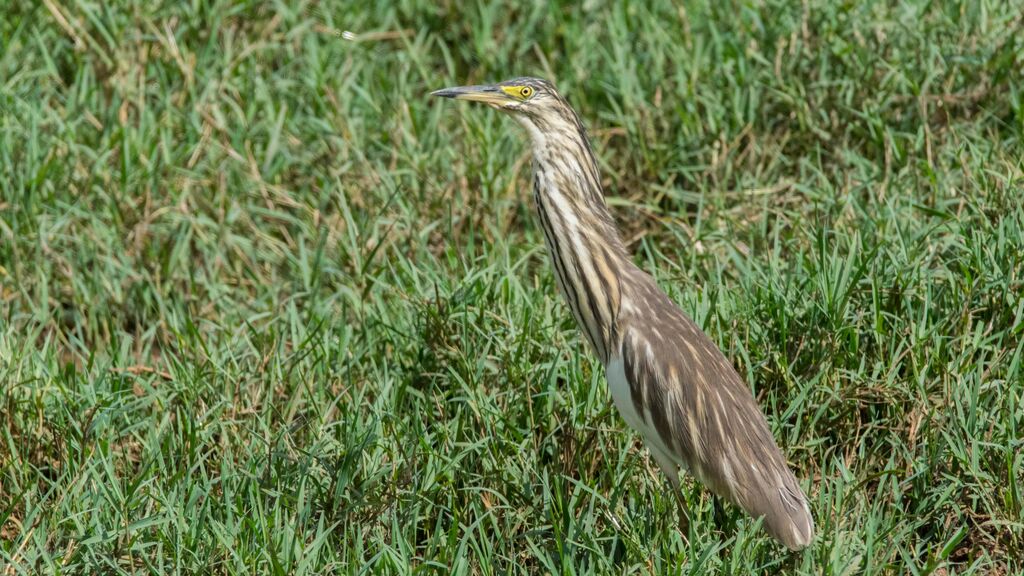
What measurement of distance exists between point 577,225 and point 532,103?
413mm

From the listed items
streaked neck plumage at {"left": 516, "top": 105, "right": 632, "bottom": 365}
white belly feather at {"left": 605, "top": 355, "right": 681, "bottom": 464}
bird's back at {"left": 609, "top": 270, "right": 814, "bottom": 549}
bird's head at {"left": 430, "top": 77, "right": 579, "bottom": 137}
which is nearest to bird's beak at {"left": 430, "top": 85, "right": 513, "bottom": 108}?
bird's head at {"left": 430, "top": 77, "right": 579, "bottom": 137}

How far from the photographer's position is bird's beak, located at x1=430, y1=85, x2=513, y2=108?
4578 millimetres

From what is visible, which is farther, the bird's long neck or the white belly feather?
the bird's long neck

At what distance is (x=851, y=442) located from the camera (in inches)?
186

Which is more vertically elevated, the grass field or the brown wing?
the brown wing

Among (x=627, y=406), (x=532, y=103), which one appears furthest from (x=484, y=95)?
(x=627, y=406)

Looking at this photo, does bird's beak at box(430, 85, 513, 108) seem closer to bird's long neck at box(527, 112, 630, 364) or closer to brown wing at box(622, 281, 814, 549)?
bird's long neck at box(527, 112, 630, 364)

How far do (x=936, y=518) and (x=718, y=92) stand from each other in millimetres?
2511

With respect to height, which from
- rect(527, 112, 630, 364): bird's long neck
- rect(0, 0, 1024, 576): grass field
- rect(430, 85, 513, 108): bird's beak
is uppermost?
rect(430, 85, 513, 108): bird's beak

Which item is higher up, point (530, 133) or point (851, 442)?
point (530, 133)

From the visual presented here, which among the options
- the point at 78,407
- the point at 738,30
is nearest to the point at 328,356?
the point at 78,407

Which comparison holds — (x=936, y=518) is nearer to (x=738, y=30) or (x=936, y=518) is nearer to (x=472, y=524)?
(x=472, y=524)

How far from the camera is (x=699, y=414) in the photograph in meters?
4.23

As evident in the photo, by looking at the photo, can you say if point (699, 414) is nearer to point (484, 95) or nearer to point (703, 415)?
point (703, 415)
